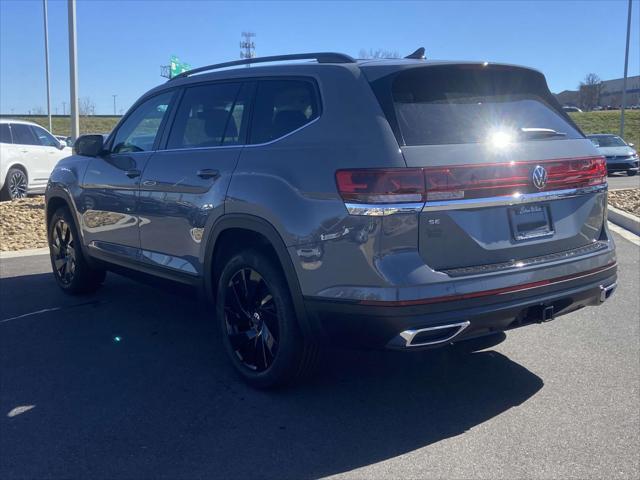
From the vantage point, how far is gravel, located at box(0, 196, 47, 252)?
31.1ft

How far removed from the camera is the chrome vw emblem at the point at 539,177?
144 inches

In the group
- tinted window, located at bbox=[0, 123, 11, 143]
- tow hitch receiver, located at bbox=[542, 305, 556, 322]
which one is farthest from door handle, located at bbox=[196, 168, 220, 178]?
tinted window, located at bbox=[0, 123, 11, 143]

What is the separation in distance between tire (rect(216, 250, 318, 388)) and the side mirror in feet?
6.93

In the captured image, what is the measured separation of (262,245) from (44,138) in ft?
41.8

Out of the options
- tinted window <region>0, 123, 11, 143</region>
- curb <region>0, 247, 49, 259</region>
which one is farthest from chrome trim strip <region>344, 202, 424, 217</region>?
tinted window <region>0, 123, 11, 143</region>

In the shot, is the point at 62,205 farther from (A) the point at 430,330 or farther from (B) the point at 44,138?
(B) the point at 44,138

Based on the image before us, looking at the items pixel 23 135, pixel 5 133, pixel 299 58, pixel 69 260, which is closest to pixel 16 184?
pixel 5 133

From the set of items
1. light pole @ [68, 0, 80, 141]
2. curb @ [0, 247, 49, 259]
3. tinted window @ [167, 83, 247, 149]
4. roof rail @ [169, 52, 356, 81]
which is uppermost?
light pole @ [68, 0, 80, 141]

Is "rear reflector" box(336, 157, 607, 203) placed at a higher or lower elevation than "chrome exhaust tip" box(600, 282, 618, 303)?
higher

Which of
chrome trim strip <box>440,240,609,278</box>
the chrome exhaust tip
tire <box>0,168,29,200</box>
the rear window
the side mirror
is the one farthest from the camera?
tire <box>0,168,29,200</box>

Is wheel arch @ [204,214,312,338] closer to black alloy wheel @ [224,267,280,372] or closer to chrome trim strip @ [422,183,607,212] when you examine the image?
black alloy wheel @ [224,267,280,372]

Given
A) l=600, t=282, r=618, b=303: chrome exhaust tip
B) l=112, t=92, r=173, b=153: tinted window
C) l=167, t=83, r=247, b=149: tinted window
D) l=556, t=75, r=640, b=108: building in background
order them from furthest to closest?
1. l=556, t=75, r=640, b=108: building in background
2. l=112, t=92, r=173, b=153: tinted window
3. l=167, t=83, r=247, b=149: tinted window
4. l=600, t=282, r=618, b=303: chrome exhaust tip

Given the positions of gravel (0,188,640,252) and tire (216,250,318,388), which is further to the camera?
gravel (0,188,640,252)

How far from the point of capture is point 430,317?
10.9 feet
